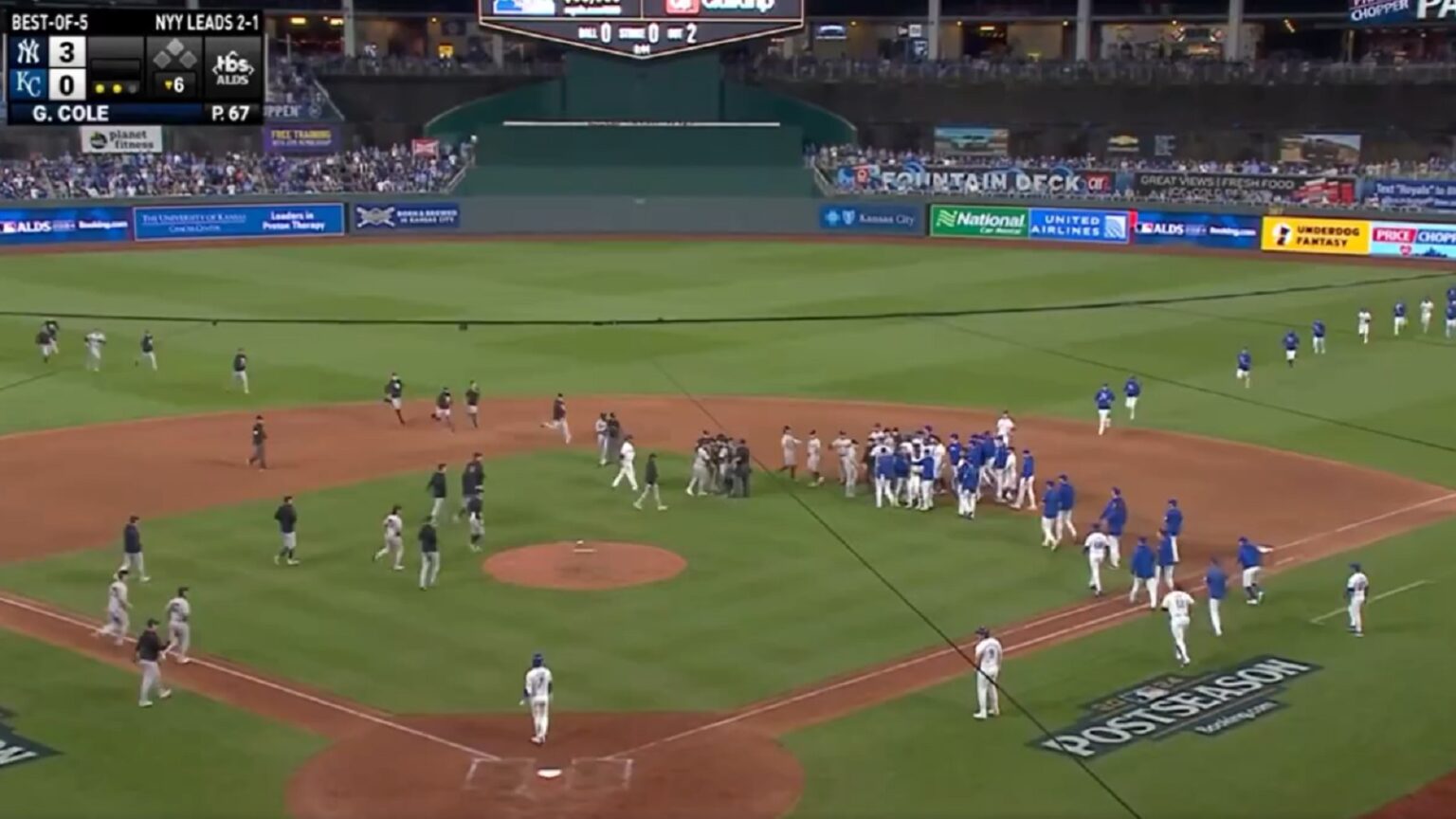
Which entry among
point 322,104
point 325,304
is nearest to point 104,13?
point 325,304

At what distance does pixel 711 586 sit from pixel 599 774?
779 centimetres

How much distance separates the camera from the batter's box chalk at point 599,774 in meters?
20.4

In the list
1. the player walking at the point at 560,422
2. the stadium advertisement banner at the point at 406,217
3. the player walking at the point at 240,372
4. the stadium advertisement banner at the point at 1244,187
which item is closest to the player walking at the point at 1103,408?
the player walking at the point at 560,422

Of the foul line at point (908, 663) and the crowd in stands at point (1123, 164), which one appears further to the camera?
the crowd in stands at point (1123, 164)

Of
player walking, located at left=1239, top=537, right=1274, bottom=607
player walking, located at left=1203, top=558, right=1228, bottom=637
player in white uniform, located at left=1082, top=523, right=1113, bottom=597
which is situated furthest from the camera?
player in white uniform, located at left=1082, top=523, right=1113, bottom=597

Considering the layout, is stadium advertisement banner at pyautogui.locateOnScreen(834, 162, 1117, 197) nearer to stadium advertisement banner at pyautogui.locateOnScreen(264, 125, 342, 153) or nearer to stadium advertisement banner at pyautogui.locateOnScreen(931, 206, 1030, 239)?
stadium advertisement banner at pyautogui.locateOnScreen(931, 206, 1030, 239)

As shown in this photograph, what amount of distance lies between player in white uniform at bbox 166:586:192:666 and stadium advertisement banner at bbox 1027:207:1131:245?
56.8 metres

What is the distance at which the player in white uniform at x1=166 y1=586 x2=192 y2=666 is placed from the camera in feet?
80.0

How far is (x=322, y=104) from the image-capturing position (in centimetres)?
8475

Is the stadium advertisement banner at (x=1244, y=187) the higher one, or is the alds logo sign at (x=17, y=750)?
the stadium advertisement banner at (x=1244, y=187)

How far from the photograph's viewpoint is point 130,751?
21.5 m

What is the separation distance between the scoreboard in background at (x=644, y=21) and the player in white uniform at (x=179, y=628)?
50095mm

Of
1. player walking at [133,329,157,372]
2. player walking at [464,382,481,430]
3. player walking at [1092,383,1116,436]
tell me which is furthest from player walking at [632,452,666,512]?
player walking at [133,329,157,372]

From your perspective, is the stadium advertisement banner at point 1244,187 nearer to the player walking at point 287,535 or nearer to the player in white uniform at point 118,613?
the player walking at point 287,535
